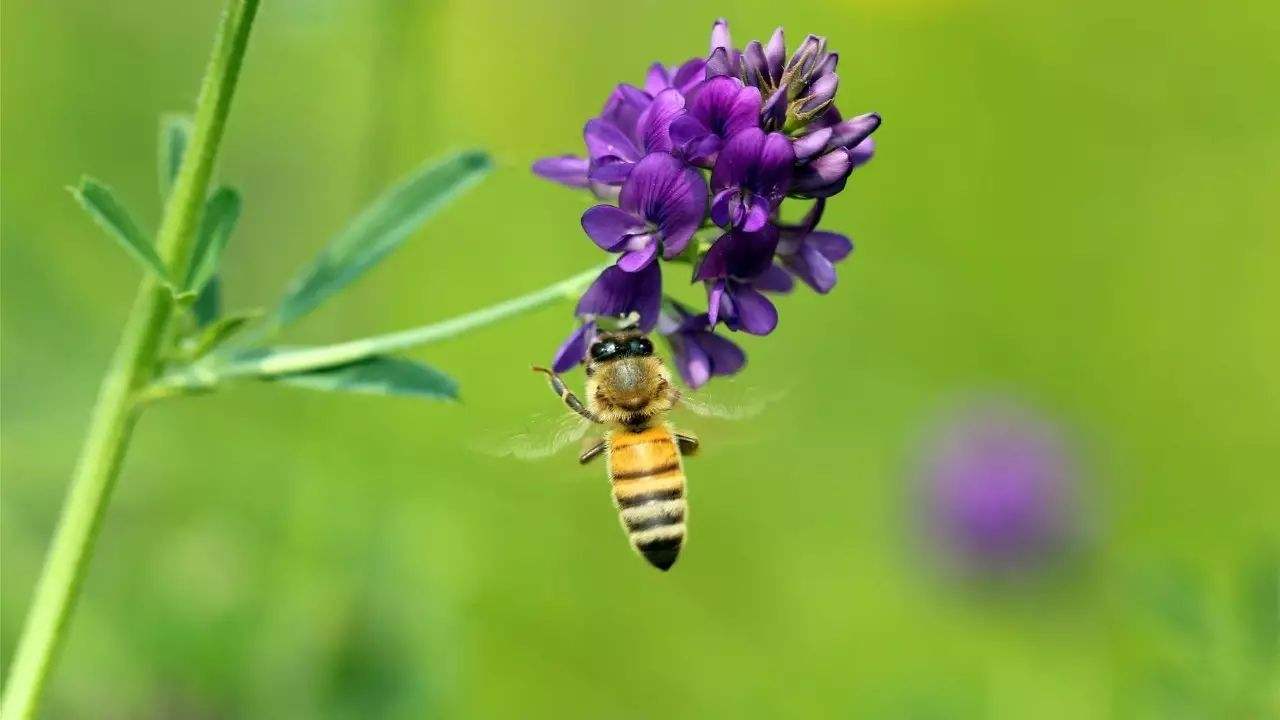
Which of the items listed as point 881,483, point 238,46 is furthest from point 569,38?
point 238,46

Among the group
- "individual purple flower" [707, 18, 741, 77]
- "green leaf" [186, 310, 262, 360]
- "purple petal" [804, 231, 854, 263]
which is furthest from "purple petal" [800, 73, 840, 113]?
"green leaf" [186, 310, 262, 360]

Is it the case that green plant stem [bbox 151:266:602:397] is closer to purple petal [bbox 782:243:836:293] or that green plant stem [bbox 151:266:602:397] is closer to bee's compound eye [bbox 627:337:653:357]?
purple petal [bbox 782:243:836:293]

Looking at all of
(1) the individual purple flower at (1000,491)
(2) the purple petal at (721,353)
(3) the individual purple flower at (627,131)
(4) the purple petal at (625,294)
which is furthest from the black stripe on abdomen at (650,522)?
(1) the individual purple flower at (1000,491)

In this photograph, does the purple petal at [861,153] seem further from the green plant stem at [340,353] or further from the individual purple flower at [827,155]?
the green plant stem at [340,353]

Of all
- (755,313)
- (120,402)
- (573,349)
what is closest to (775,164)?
(755,313)

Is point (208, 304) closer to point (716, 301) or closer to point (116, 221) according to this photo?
point (116, 221)

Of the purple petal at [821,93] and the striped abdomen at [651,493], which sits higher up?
the purple petal at [821,93]
